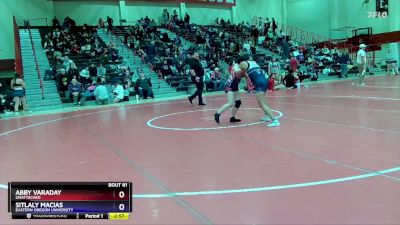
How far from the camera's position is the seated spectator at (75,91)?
691 inches

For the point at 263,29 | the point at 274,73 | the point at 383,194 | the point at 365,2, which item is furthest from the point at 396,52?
the point at 383,194

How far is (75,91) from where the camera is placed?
17.8 m

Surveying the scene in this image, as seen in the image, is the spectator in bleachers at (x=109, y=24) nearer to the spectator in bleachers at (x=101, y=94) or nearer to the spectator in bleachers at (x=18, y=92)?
the spectator in bleachers at (x=101, y=94)

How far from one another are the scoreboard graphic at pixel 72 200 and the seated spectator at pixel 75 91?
48.6 ft

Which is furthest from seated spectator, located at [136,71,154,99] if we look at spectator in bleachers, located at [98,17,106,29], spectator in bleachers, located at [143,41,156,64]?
spectator in bleachers, located at [98,17,106,29]

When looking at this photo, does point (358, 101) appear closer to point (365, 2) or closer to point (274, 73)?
point (274, 73)

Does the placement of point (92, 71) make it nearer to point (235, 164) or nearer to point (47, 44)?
point (47, 44)

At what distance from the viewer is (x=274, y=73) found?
21.6m

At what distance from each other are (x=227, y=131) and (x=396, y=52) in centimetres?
3116

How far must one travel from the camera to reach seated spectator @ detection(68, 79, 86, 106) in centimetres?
1755

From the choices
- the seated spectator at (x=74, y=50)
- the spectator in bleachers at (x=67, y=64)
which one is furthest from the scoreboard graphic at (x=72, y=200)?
the seated spectator at (x=74, y=50)

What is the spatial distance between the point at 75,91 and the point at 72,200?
50.7 ft

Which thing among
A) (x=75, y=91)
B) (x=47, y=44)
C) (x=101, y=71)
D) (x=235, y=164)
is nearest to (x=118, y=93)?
(x=75, y=91)

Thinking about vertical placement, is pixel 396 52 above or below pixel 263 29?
below
